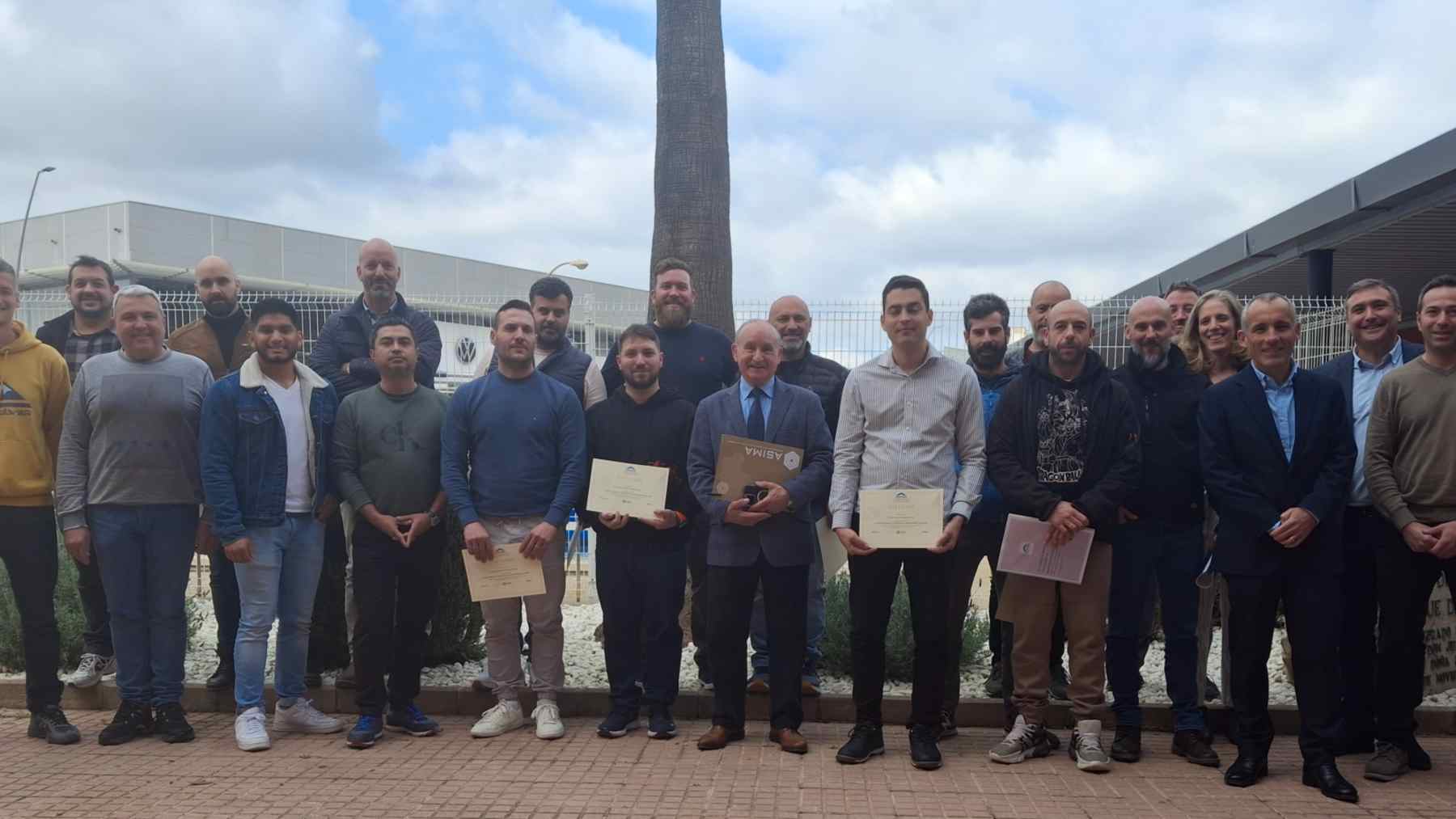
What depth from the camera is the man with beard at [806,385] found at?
6438 millimetres

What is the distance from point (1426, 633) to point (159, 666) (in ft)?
21.8

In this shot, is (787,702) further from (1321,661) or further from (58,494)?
(58,494)

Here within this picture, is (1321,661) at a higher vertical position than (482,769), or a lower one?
higher

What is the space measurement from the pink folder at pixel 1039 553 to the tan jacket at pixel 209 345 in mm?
4381

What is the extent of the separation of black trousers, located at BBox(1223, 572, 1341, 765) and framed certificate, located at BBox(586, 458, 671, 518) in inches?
107

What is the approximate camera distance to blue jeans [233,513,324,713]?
5863 mm

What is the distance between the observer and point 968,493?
543 cm

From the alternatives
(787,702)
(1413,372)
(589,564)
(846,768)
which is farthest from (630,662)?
(589,564)

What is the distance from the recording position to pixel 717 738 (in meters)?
5.64

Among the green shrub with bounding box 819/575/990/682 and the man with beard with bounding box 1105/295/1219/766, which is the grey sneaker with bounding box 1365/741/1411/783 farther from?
the green shrub with bounding box 819/575/990/682

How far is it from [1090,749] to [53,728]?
522 centimetres

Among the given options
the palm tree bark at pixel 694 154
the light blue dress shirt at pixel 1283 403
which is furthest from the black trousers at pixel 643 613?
the palm tree bark at pixel 694 154

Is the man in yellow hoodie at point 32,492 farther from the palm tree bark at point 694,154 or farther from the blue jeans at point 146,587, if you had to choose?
the palm tree bark at point 694,154

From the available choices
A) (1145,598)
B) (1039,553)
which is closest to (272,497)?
(1039,553)
